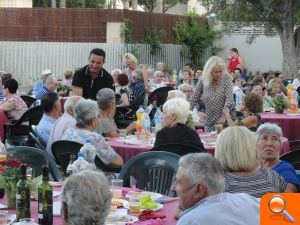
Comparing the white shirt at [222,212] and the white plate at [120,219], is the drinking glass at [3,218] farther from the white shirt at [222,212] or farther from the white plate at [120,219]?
the white shirt at [222,212]

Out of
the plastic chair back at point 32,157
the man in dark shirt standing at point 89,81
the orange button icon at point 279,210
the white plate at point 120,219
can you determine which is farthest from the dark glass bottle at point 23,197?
the man in dark shirt standing at point 89,81

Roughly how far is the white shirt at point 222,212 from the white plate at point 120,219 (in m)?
0.74

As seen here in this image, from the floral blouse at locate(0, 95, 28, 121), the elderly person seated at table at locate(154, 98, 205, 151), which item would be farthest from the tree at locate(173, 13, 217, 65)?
the elderly person seated at table at locate(154, 98, 205, 151)

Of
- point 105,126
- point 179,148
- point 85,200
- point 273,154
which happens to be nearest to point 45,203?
point 85,200

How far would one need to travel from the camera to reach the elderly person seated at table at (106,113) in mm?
7941

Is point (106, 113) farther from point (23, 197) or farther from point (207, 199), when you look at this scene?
point (207, 199)

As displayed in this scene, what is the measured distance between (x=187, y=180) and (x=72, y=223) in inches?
28.4

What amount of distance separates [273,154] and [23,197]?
249 centimetres

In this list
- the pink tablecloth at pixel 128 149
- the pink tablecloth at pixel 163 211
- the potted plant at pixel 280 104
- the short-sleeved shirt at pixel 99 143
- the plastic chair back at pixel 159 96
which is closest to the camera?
the pink tablecloth at pixel 163 211

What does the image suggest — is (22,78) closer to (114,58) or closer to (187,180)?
(114,58)

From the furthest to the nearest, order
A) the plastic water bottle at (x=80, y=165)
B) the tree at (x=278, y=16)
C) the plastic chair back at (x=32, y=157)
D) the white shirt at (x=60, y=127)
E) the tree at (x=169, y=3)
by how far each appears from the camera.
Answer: the tree at (x=169, y=3)
the tree at (x=278, y=16)
the white shirt at (x=60, y=127)
the plastic chair back at (x=32, y=157)
the plastic water bottle at (x=80, y=165)

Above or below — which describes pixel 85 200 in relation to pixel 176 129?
above

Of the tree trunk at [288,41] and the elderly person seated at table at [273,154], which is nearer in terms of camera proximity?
the elderly person seated at table at [273,154]

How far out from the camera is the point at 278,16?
2373cm
